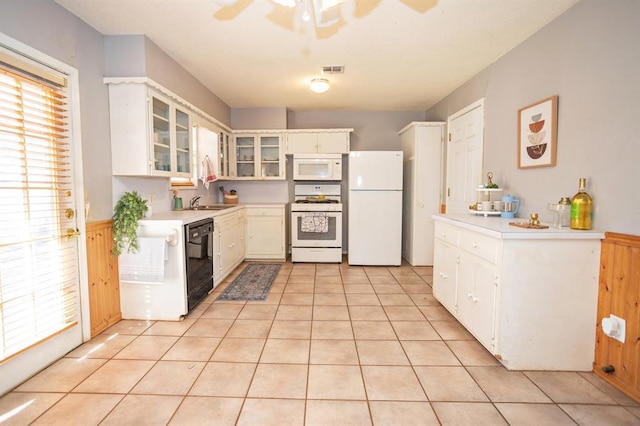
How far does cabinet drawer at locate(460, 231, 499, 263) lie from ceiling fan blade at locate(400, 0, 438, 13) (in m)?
1.68

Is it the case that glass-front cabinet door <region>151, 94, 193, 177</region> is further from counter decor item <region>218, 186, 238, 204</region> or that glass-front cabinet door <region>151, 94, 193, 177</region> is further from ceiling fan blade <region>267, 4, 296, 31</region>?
counter decor item <region>218, 186, 238, 204</region>

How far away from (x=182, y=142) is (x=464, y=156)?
3.27m

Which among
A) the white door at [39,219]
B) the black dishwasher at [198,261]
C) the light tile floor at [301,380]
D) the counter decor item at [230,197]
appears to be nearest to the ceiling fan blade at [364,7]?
the white door at [39,219]

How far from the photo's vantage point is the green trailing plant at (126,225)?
2508mm

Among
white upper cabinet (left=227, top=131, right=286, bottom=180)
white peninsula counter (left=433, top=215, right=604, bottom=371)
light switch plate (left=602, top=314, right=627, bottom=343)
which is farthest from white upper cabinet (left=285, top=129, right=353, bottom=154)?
light switch plate (left=602, top=314, right=627, bottom=343)

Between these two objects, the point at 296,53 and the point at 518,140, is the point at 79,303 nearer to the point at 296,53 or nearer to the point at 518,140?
the point at 296,53

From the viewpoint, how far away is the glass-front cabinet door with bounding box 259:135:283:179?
4820mm

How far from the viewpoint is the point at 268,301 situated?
10.2ft

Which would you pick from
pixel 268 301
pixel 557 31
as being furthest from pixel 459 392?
pixel 557 31

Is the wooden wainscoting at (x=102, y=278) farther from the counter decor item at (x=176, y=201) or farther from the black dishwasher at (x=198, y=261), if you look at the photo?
the counter decor item at (x=176, y=201)

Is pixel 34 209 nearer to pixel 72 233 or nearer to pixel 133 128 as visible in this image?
pixel 72 233

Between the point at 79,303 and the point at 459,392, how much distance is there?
267cm

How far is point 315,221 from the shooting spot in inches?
177

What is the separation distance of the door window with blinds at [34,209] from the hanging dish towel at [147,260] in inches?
14.6
